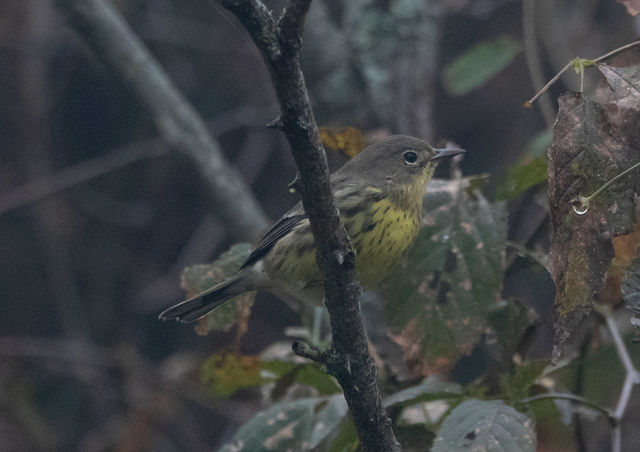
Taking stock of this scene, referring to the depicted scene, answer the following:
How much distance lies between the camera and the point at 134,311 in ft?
17.2

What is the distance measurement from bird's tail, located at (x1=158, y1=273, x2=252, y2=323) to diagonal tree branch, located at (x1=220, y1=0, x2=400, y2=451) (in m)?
1.20

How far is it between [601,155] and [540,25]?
3404 millimetres

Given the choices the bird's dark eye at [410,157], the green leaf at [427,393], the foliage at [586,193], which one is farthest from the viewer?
the bird's dark eye at [410,157]

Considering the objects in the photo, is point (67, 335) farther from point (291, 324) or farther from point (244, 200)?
point (244, 200)

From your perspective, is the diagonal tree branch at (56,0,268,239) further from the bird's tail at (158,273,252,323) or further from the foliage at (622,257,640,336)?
the foliage at (622,257,640,336)

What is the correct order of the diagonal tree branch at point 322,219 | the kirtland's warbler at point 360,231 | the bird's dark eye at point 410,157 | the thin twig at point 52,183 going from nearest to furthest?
the diagonal tree branch at point 322,219
the kirtland's warbler at point 360,231
the bird's dark eye at point 410,157
the thin twig at point 52,183

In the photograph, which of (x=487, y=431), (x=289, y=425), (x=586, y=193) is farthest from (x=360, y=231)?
(x=586, y=193)

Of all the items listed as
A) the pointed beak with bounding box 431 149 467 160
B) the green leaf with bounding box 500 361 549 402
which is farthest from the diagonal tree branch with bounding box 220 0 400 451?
the pointed beak with bounding box 431 149 467 160

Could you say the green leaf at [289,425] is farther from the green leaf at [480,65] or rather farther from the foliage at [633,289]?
the green leaf at [480,65]

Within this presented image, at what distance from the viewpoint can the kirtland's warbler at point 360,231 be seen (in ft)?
9.24

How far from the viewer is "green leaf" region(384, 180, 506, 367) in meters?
2.32

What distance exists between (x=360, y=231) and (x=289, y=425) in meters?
0.86

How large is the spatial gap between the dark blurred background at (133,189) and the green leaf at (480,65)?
141 cm

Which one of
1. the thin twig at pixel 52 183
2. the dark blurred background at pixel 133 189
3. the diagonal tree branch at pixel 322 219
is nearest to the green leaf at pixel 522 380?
the diagonal tree branch at pixel 322 219
